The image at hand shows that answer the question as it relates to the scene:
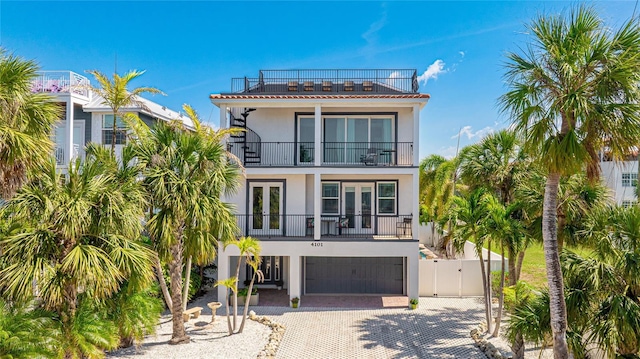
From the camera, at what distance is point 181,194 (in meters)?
9.45

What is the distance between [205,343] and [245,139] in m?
8.86

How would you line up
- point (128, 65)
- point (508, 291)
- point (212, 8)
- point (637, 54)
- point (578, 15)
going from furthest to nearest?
point (212, 8), point (128, 65), point (508, 291), point (578, 15), point (637, 54)

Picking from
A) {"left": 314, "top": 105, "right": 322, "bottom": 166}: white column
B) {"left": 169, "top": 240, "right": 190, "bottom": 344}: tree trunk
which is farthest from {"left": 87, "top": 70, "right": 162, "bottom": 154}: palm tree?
{"left": 314, "top": 105, "right": 322, "bottom": 166}: white column

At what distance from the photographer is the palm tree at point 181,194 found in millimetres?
9422

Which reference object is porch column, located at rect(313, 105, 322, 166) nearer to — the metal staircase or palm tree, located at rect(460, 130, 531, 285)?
the metal staircase

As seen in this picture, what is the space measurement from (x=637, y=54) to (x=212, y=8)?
16.1 meters

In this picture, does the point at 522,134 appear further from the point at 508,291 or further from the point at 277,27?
the point at 277,27

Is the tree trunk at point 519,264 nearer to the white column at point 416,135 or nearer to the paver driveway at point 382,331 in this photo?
the paver driveway at point 382,331

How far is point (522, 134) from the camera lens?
7637 millimetres

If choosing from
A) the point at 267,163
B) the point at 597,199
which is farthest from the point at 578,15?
the point at 267,163

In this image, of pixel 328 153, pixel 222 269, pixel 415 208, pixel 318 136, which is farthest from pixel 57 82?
pixel 415 208

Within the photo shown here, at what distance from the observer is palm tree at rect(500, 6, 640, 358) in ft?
21.5

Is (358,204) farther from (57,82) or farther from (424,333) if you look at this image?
(57,82)

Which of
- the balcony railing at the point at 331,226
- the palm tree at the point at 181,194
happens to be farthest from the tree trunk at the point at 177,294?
the balcony railing at the point at 331,226
